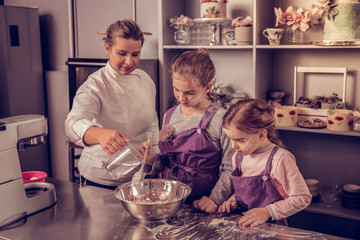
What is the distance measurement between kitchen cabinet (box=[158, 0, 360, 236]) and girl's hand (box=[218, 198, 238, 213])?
1246 millimetres

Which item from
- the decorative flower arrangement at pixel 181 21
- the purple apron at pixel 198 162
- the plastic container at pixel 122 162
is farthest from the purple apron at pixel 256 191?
the decorative flower arrangement at pixel 181 21

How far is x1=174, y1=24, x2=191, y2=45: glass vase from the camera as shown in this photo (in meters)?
3.10

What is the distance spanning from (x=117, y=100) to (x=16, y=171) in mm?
627

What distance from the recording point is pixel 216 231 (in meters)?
1.31

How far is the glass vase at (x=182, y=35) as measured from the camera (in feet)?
10.2

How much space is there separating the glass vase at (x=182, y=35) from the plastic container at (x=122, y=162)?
64.4 inches

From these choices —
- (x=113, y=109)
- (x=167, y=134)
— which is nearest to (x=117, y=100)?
(x=113, y=109)

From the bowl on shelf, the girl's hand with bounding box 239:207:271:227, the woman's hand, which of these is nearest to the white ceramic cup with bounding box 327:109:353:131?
the bowl on shelf

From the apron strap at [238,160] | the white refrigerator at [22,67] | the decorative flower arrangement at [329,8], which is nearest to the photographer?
the apron strap at [238,160]

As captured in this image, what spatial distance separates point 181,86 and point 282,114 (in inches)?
49.3

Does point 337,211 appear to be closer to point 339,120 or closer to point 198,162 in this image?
point 339,120

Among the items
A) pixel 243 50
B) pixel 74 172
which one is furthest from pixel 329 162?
pixel 74 172

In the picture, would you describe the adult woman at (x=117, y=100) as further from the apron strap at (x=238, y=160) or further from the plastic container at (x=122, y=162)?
the apron strap at (x=238, y=160)

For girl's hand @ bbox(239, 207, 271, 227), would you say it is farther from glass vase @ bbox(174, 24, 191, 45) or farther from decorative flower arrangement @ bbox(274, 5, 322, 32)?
glass vase @ bbox(174, 24, 191, 45)
